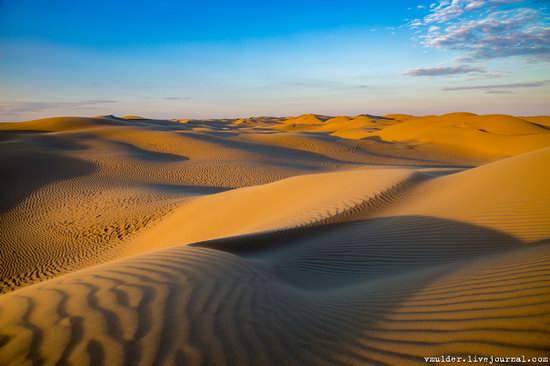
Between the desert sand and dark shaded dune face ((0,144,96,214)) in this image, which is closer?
the desert sand

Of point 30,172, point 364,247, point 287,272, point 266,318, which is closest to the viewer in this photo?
point 266,318

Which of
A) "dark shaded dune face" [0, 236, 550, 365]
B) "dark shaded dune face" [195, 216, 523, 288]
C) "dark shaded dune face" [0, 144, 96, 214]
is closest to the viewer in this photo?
"dark shaded dune face" [0, 236, 550, 365]

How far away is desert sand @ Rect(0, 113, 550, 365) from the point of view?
2.25 meters

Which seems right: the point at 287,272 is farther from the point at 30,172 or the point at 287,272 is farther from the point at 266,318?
the point at 30,172

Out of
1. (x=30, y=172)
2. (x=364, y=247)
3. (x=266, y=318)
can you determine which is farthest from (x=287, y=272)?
(x=30, y=172)

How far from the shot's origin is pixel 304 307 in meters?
3.07

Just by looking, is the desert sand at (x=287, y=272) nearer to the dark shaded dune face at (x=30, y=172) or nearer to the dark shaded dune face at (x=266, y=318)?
the dark shaded dune face at (x=266, y=318)

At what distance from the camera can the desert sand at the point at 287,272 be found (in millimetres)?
2248

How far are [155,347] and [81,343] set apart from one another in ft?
1.67

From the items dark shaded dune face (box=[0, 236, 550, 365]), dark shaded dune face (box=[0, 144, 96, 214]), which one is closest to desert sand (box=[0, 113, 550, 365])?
dark shaded dune face (box=[0, 236, 550, 365])

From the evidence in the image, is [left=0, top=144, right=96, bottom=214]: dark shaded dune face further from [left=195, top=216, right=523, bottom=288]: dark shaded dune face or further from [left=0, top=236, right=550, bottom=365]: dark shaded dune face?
[left=0, top=236, right=550, bottom=365]: dark shaded dune face

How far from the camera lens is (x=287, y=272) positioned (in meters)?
4.63

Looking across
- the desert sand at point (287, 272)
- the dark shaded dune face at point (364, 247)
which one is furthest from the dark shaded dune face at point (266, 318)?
the dark shaded dune face at point (364, 247)

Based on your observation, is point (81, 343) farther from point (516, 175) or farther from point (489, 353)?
point (516, 175)
